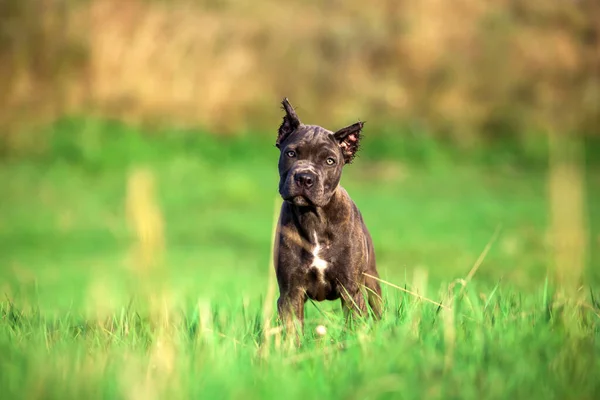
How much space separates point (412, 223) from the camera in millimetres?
11664

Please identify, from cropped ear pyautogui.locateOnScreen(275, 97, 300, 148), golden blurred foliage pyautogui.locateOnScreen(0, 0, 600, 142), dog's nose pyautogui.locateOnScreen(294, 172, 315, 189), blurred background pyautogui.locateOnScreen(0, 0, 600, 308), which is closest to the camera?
dog's nose pyautogui.locateOnScreen(294, 172, 315, 189)

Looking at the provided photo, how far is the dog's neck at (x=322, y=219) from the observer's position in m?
5.30

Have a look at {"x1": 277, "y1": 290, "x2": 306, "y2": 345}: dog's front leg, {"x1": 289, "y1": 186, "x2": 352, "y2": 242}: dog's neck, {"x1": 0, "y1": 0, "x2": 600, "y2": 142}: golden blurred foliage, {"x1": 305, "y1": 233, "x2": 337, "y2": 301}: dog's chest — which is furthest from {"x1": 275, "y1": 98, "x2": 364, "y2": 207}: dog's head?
{"x1": 0, "y1": 0, "x2": 600, "y2": 142}: golden blurred foliage

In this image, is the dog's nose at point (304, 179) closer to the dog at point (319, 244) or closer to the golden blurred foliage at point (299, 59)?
the dog at point (319, 244)

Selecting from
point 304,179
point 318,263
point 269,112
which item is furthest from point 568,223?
point 269,112

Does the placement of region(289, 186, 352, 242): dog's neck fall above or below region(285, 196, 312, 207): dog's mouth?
below

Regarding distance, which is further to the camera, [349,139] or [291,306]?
[349,139]

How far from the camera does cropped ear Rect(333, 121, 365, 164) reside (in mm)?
5391

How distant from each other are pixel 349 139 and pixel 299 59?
11152 mm

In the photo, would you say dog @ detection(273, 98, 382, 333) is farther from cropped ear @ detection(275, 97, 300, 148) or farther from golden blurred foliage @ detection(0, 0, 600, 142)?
golden blurred foliage @ detection(0, 0, 600, 142)

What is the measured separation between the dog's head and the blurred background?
180 inches

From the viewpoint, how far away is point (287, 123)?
5.48 metres

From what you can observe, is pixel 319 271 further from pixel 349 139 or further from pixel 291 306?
pixel 349 139

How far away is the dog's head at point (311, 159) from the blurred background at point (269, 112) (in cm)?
458
